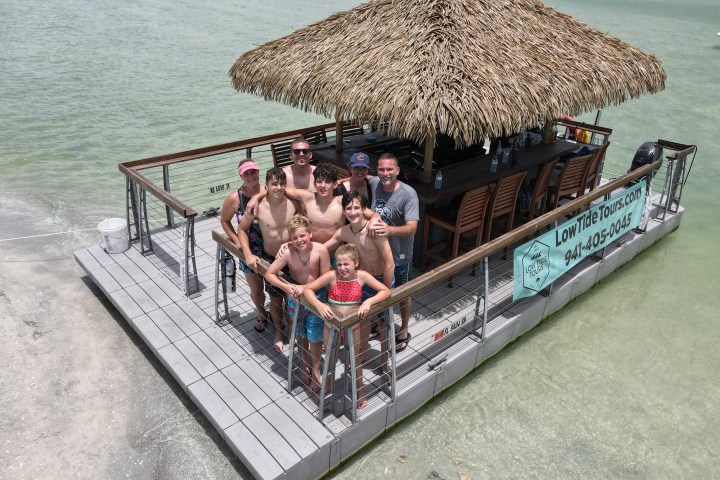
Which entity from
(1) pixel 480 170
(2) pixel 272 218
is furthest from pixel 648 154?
(2) pixel 272 218

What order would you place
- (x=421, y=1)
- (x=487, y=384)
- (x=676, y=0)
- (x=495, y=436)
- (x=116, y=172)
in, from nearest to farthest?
(x=495, y=436)
(x=487, y=384)
(x=421, y=1)
(x=116, y=172)
(x=676, y=0)

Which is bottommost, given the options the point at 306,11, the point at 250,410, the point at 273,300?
the point at 250,410

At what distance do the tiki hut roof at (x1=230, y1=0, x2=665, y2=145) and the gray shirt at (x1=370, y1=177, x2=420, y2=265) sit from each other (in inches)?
39.9

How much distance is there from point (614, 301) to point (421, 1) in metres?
5.05

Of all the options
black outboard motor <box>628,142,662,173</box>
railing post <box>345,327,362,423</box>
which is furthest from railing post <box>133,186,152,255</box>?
Result: black outboard motor <box>628,142,662,173</box>

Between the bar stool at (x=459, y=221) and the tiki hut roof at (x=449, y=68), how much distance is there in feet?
2.44

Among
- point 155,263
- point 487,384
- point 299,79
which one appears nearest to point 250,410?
point 487,384

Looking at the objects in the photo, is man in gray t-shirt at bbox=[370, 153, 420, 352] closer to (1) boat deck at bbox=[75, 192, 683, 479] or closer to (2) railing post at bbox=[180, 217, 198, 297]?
(1) boat deck at bbox=[75, 192, 683, 479]

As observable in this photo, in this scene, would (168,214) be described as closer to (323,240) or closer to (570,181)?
(323,240)

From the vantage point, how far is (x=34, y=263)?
7957 mm

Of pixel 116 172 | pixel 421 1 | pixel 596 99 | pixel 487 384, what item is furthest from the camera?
pixel 116 172

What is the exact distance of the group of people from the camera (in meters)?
4.33

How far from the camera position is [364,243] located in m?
4.68

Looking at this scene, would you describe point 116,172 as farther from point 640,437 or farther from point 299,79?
point 640,437
